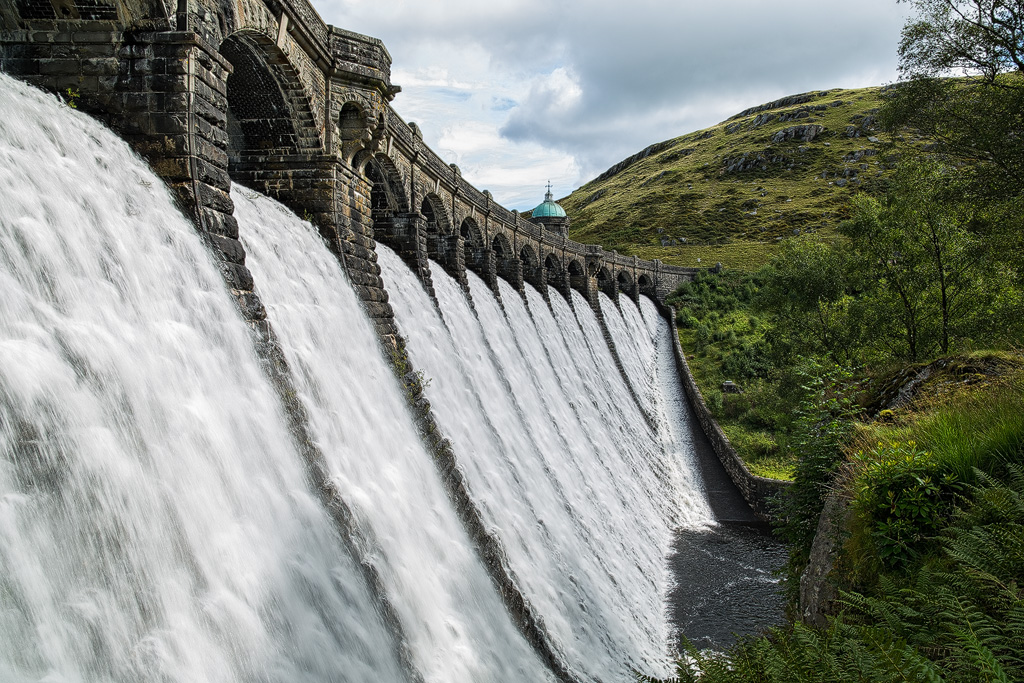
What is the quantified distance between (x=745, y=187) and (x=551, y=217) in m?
74.1

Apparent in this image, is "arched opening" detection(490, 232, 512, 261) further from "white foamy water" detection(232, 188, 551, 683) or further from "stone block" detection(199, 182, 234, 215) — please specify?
"stone block" detection(199, 182, 234, 215)

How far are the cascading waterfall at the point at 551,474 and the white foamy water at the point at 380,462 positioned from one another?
1.92 meters

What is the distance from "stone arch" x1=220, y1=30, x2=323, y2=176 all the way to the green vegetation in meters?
12.7

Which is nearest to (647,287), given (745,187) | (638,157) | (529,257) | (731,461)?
(529,257)

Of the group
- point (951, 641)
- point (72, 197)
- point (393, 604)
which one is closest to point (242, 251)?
point (72, 197)

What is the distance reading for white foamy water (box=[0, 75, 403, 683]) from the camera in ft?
15.6

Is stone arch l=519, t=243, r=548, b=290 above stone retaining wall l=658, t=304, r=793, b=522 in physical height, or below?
above

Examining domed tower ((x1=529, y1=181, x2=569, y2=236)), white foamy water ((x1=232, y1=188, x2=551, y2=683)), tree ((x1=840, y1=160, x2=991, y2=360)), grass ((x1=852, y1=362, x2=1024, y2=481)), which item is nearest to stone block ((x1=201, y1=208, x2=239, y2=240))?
white foamy water ((x1=232, y1=188, x2=551, y2=683))

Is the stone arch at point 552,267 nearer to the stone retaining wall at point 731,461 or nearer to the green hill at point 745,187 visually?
the stone retaining wall at point 731,461

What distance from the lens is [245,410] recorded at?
7.93 metres

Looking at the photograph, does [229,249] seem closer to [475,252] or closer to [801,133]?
[475,252]

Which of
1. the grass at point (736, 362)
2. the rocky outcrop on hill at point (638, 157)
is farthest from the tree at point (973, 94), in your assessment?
the rocky outcrop on hill at point (638, 157)

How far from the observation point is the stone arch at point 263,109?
1205 centimetres

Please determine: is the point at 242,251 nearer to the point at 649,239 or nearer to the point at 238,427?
the point at 238,427
